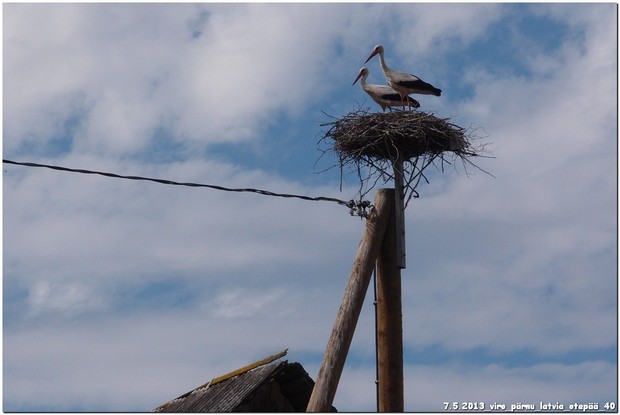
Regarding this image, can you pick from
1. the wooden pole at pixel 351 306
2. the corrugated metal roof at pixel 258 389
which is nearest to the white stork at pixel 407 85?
the corrugated metal roof at pixel 258 389

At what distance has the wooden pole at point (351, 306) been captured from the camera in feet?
22.6

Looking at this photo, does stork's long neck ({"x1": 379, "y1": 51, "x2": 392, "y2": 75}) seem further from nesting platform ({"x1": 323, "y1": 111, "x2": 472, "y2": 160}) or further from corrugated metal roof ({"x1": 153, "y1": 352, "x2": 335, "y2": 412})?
corrugated metal roof ({"x1": 153, "y1": 352, "x2": 335, "y2": 412})

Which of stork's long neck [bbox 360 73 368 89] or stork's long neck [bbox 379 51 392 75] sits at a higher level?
stork's long neck [bbox 379 51 392 75]

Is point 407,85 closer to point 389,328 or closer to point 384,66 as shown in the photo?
point 384,66

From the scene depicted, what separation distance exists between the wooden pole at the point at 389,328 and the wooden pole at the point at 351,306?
0.38 feet

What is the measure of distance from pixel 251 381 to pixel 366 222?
118 inches

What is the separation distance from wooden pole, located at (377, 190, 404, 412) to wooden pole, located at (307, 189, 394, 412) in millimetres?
114

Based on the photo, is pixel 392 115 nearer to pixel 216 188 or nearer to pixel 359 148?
pixel 359 148

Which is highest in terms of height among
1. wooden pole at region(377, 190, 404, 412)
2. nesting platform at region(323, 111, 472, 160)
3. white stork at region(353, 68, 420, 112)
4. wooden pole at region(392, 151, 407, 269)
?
white stork at region(353, 68, 420, 112)

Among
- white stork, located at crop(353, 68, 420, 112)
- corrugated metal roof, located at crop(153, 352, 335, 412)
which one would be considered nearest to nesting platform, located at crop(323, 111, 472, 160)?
corrugated metal roof, located at crop(153, 352, 335, 412)

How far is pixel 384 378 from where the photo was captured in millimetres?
7293

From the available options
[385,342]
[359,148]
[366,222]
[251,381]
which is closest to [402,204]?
[366,222]

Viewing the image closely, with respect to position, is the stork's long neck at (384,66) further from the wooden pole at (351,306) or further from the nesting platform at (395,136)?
the wooden pole at (351,306)

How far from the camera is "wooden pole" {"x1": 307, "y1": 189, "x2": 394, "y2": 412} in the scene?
688cm
